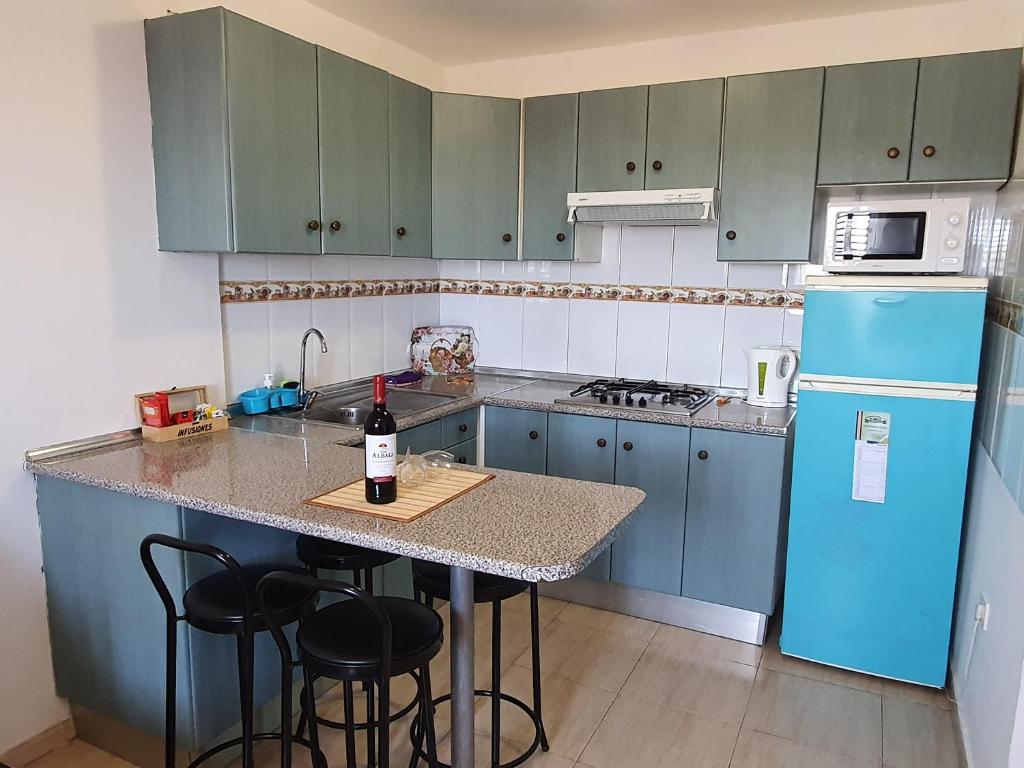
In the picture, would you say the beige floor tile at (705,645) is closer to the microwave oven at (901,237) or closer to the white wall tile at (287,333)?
the microwave oven at (901,237)

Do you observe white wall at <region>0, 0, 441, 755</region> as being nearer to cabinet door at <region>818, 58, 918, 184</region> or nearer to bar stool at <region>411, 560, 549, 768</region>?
bar stool at <region>411, 560, 549, 768</region>

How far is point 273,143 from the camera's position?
2.34 metres

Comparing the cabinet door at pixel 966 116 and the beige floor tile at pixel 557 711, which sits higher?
the cabinet door at pixel 966 116

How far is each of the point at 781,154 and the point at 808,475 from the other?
1.22 meters

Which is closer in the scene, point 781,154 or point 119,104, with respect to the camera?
point 119,104

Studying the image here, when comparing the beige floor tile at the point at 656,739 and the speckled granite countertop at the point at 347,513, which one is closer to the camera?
the speckled granite countertop at the point at 347,513

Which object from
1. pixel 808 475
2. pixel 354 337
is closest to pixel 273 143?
pixel 354 337

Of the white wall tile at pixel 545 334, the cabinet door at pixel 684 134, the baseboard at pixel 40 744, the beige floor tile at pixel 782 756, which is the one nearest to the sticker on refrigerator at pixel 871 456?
the beige floor tile at pixel 782 756

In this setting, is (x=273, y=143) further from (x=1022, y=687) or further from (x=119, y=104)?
(x=1022, y=687)

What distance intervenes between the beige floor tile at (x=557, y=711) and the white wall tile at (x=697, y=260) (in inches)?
69.8

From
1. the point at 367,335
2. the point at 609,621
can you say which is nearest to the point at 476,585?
the point at 609,621

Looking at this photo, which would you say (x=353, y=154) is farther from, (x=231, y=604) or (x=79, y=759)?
(x=79, y=759)

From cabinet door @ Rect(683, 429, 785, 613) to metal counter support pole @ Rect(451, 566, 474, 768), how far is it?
1.47 metres

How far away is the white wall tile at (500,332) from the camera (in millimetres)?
3721
